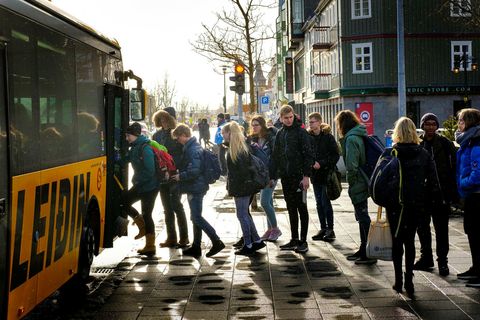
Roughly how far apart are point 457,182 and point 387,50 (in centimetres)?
3614

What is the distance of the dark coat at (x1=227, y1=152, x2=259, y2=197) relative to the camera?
419 inches

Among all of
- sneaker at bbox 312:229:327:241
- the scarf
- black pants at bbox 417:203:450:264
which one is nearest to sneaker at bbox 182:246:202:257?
sneaker at bbox 312:229:327:241

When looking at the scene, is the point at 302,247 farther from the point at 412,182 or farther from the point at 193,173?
the point at 412,182

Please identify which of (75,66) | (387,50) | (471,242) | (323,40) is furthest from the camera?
(323,40)

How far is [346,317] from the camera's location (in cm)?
713

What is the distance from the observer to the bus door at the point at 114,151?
9.79 m

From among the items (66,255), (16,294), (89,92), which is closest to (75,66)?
(89,92)

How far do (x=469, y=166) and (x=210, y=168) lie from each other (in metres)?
3.76

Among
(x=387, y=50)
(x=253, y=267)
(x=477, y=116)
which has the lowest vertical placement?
(x=253, y=267)

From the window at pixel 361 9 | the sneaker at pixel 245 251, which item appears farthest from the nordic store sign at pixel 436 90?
the sneaker at pixel 245 251

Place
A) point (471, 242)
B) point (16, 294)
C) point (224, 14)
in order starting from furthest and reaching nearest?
point (224, 14), point (471, 242), point (16, 294)

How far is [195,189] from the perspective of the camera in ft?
35.4

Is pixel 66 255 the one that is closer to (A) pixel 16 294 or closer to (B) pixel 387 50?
(A) pixel 16 294

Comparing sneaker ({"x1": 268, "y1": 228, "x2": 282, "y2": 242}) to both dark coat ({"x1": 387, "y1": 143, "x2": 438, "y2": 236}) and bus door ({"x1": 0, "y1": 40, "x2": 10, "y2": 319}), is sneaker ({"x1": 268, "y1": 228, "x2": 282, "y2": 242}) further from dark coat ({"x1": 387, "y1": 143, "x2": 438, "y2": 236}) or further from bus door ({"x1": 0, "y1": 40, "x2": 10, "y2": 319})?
bus door ({"x1": 0, "y1": 40, "x2": 10, "y2": 319})
